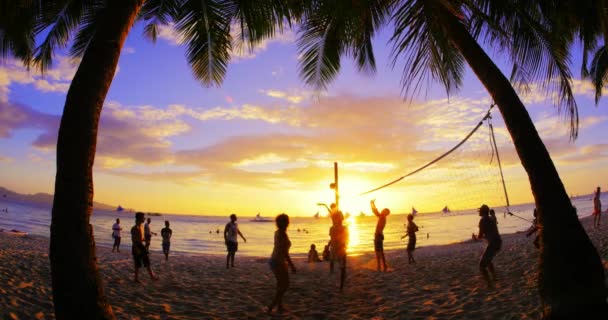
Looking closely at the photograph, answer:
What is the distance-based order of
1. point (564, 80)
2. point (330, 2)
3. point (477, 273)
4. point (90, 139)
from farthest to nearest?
point (477, 273), point (330, 2), point (564, 80), point (90, 139)

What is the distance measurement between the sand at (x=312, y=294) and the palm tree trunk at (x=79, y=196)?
3.09 metres

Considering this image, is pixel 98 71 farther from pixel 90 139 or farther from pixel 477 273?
pixel 477 273

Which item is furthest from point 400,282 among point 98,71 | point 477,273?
point 98,71

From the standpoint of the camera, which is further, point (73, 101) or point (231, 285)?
point (231, 285)

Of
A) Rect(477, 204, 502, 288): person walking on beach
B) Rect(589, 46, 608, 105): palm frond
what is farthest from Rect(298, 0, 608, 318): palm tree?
Rect(589, 46, 608, 105): palm frond

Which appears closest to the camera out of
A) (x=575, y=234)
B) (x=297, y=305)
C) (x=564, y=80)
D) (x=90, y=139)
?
(x=90, y=139)

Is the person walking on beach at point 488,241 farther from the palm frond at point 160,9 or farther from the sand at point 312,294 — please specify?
the palm frond at point 160,9

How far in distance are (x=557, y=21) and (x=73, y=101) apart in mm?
6991

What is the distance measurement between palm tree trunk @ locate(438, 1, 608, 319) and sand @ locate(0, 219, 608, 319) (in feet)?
4.96

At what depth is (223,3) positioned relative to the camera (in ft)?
21.9

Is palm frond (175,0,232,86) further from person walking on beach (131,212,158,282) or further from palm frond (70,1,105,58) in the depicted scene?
person walking on beach (131,212,158,282)

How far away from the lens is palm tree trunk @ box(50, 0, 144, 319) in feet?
10.6

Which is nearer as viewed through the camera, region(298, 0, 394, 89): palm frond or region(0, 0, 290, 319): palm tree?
region(0, 0, 290, 319): palm tree

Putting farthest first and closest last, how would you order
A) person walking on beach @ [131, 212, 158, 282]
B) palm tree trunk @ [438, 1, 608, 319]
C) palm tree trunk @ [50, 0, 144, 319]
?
person walking on beach @ [131, 212, 158, 282] → palm tree trunk @ [438, 1, 608, 319] → palm tree trunk @ [50, 0, 144, 319]
